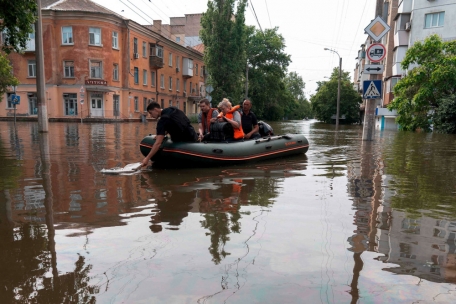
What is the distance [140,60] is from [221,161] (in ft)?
123

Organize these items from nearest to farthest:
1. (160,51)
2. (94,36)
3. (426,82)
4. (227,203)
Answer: (227,203), (426,82), (94,36), (160,51)

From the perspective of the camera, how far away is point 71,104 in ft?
125

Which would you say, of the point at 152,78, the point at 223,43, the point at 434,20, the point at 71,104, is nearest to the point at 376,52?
the point at 434,20

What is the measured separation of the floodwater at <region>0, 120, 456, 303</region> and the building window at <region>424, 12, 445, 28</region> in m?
32.3

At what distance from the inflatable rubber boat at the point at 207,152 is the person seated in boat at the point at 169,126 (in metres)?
0.21

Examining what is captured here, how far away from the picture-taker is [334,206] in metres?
5.19

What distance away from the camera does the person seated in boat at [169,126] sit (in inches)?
300

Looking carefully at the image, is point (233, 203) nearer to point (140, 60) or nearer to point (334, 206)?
point (334, 206)

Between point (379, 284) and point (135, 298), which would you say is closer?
point (135, 298)

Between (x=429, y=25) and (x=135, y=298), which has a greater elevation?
(x=429, y=25)

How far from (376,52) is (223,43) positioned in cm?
3045

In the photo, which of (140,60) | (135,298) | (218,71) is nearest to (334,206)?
(135,298)

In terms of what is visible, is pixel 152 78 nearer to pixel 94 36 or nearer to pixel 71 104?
pixel 94 36

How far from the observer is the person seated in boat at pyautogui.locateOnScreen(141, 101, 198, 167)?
7621 mm
